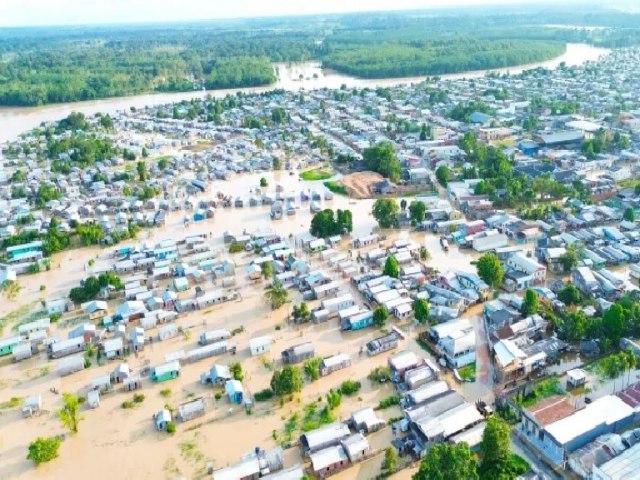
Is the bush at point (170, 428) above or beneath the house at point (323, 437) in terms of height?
beneath

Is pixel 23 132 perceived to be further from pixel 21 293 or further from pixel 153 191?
pixel 21 293

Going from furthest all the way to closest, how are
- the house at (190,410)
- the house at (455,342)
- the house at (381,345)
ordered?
1. the house at (381,345)
2. the house at (455,342)
3. the house at (190,410)

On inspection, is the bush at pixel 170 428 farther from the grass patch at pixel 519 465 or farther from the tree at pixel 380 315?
the grass patch at pixel 519 465

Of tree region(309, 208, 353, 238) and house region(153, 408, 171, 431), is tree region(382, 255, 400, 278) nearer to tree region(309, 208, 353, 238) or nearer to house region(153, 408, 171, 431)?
tree region(309, 208, 353, 238)

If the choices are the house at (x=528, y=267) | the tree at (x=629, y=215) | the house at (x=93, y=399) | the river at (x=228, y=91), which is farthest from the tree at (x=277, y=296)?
the river at (x=228, y=91)

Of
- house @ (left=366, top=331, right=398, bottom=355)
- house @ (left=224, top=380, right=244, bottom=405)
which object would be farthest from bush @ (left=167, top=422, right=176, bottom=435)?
house @ (left=366, top=331, right=398, bottom=355)

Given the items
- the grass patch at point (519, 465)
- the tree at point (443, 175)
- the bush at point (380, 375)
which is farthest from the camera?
the tree at point (443, 175)
